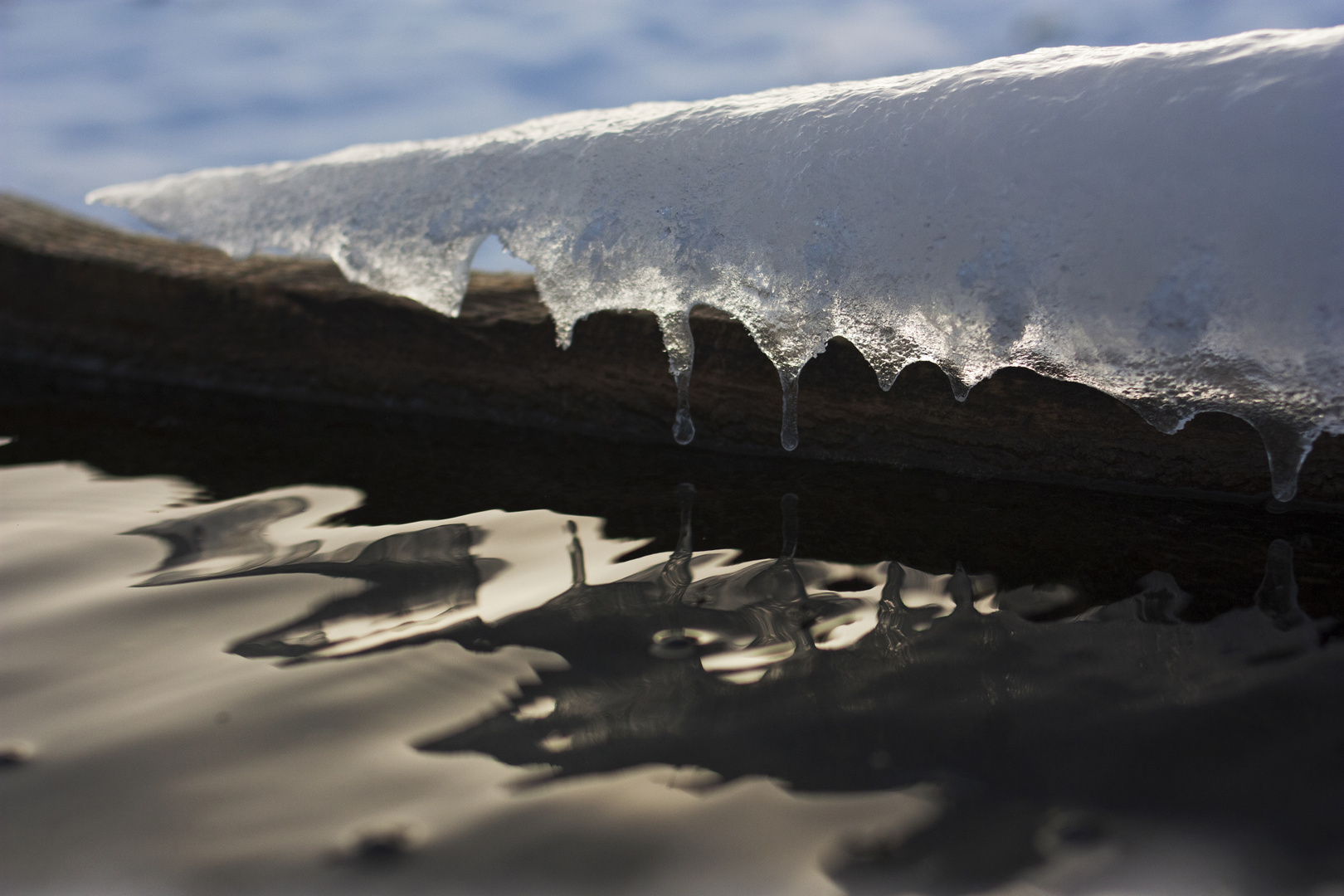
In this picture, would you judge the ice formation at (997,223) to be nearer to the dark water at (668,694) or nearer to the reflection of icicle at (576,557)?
the dark water at (668,694)

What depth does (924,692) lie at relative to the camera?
952mm

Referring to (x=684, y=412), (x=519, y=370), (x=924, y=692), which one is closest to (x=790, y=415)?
(x=684, y=412)

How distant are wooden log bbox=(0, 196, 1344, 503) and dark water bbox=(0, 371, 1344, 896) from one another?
0.44 feet

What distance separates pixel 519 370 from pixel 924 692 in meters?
1.53

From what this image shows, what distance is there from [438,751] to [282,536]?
76cm

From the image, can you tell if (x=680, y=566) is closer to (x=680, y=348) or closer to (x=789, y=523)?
(x=789, y=523)

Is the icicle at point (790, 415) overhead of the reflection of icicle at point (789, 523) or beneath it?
overhead

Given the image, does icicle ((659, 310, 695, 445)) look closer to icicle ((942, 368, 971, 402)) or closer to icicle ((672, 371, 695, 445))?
icicle ((672, 371, 695, 445))

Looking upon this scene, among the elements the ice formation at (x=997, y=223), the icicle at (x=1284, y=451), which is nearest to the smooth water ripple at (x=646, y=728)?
the icicle at (x=1284, y=451)

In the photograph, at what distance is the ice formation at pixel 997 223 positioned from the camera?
134cm

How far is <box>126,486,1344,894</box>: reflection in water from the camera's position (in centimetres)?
74

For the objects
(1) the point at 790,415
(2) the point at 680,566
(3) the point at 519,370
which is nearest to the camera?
(2) the point at 680,566

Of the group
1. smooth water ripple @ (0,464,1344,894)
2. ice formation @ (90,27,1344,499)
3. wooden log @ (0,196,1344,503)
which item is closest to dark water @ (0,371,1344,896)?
smooth water ripple @ (0,464,1344,894)

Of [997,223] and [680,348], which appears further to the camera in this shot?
[680,348]
